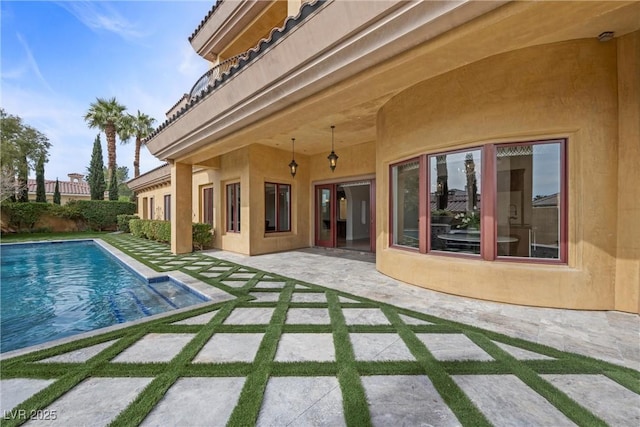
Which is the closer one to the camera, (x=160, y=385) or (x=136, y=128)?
(x=160, y=385)

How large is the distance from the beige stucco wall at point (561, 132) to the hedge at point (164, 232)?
8.60m

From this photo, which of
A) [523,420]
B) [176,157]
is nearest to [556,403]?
[523,420]

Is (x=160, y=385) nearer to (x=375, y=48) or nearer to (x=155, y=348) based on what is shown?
(x=155, y=348)

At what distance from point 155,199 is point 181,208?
32.6 ft

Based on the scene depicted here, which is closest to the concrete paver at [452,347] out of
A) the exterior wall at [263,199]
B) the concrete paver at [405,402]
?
the concrete paver at [405,402]

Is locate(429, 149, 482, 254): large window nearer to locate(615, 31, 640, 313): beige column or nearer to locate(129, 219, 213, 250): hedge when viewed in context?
locate(615, 31, 640, 313): beige column

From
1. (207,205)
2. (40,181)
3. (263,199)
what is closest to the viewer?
(263,199)

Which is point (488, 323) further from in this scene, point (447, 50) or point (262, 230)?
point (262, 230)

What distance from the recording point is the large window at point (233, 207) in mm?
9516

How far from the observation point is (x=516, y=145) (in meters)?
4.07

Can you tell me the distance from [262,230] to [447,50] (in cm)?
756

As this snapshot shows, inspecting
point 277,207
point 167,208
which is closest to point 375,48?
point 277,207

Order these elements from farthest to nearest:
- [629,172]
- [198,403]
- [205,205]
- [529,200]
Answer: [205,205] < [529,200] < [629,172] < [198,403]

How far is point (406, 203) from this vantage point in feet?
18.3
